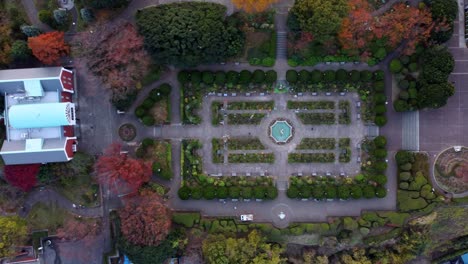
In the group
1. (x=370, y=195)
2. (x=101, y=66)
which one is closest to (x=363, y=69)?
(x=370, y=195)

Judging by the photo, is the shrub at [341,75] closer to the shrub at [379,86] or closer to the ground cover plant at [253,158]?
the shrub at [379,86]

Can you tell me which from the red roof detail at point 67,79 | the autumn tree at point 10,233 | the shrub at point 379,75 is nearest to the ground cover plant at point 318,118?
the shrub at point 379,75

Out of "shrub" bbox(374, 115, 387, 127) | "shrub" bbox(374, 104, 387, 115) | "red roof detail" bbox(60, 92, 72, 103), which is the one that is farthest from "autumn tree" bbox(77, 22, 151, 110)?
"shrub" bbox(374, 115, 387, 127)

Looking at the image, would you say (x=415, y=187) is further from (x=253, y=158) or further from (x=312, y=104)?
(x=253, y=158)

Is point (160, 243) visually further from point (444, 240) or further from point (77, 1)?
point (444, 240)

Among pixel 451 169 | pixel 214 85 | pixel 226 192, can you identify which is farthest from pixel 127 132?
pixel 451 169
